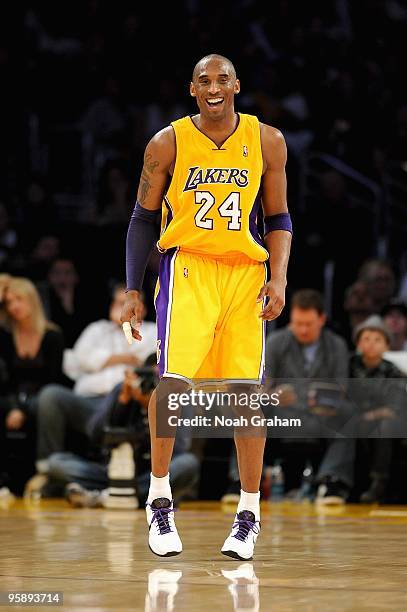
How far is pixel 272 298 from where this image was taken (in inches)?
164

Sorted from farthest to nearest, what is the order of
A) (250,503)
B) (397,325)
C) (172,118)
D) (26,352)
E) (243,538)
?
1. (172,118)
2. (397,325)
3. (26,352)
4. (250,503)
5. (243,538)

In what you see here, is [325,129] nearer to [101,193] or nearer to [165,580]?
[101,193]

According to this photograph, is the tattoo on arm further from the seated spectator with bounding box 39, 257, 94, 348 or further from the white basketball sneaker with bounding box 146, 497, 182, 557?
the seated spectator with bounding box 39, 257, 94, 348

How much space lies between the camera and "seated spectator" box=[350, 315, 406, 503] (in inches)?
288

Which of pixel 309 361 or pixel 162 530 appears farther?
pixel 309 361

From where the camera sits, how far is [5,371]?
26.2ft

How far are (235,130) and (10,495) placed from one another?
4385 mm

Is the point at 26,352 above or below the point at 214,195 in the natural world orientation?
below

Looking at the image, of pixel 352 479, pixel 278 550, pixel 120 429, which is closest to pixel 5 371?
pixel 120 429

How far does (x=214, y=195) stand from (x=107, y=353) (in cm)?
386

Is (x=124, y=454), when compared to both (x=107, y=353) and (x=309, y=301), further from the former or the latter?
(x=309, y=301)

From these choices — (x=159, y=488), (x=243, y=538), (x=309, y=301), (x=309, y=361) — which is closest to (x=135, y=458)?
(x=309, y=361)

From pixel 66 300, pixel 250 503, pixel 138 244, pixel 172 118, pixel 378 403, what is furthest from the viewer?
pixel 172 118

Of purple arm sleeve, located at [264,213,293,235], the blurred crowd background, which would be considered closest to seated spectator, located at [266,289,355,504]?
the blurred crowd background
